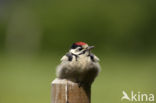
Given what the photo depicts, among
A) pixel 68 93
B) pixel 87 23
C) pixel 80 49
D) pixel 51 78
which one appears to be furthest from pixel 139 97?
pixel 87 23

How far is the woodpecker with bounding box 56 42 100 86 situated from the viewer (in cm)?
296

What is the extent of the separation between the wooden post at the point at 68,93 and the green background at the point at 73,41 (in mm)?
3002

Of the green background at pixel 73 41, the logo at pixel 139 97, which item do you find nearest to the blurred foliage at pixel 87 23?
the green background at pixel 73 41

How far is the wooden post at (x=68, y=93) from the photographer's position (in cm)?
265

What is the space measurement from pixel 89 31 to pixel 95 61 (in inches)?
297

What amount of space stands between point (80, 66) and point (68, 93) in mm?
370


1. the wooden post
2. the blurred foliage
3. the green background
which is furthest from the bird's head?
the blurred foliage

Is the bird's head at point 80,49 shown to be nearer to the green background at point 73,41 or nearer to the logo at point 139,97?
the logo at point 139,97

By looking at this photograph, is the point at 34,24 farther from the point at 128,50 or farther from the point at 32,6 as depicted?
the point at 128,50

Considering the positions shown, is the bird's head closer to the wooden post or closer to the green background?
the wooden post

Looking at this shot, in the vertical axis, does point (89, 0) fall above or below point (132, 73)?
above

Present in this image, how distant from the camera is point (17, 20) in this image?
11820mm

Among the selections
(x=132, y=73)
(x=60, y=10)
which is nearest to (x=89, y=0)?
(x=60, y=10)

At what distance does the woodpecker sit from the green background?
2.61m
